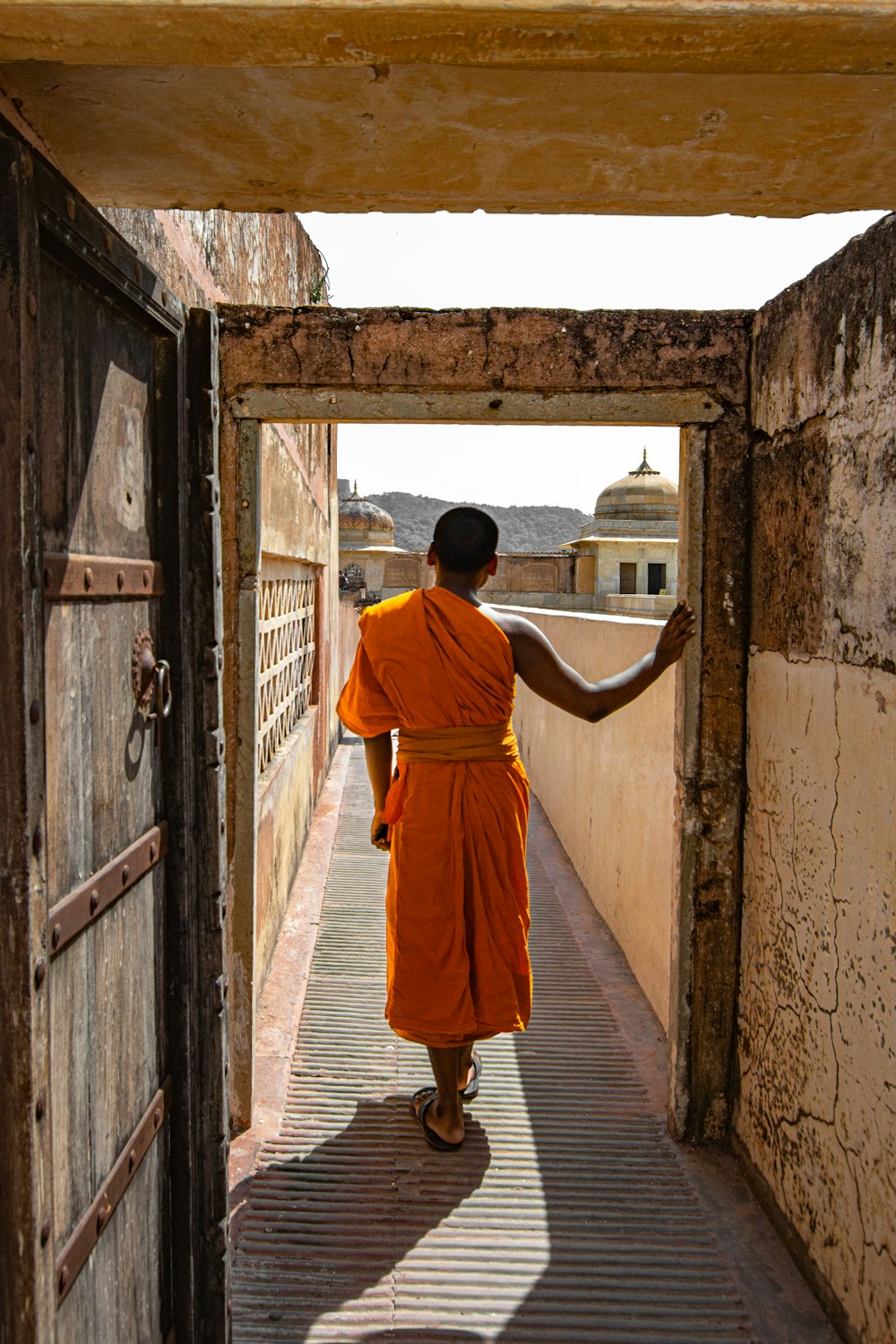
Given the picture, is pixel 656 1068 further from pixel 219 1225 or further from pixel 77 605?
pixel 77 605

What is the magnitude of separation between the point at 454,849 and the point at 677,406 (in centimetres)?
159

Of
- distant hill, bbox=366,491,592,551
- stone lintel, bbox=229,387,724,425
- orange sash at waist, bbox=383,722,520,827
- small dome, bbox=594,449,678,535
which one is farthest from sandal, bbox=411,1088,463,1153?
distant hill, bbox=366,491,592,551

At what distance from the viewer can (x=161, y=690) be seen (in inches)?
74.0

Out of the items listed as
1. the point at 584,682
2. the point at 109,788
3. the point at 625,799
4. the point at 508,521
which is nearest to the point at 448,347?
the point at 584,682

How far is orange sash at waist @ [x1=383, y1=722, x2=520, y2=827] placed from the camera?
10.6 feet

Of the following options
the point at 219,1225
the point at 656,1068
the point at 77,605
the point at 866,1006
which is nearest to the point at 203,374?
the point at 77,605

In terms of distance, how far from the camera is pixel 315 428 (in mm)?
7840

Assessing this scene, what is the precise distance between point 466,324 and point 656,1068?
279 cm

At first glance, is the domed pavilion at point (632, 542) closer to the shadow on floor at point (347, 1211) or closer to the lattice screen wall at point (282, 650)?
the lattice screen wall at point (282, 650)

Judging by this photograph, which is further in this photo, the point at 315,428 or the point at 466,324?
the point at 315,428

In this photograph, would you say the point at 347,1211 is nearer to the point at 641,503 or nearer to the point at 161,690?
the point at 161,690

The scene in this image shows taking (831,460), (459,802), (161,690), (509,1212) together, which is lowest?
(509,1212)

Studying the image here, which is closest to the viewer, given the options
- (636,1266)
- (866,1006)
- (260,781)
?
(866,1006)

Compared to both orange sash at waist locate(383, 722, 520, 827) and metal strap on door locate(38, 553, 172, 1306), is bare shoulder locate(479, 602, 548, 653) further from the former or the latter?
metal strap on door locate(38, 553, 172, 1306)
